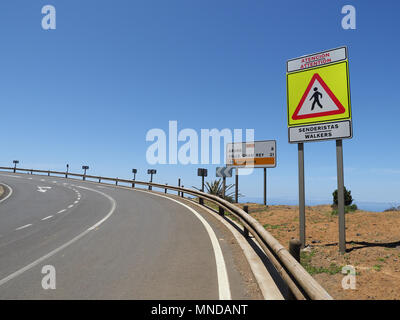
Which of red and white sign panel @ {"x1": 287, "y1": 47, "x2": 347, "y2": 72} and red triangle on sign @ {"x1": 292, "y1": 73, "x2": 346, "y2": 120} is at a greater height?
red and white sign panel @ {"x1": 287, "y1": 47, "x2": 347, "y2": 72}

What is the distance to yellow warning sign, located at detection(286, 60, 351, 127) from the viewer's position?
760 cm

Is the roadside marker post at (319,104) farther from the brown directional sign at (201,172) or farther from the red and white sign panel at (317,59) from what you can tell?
the brown directional sign at (201,172)

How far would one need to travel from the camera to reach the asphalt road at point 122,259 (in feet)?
14.8

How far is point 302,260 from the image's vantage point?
6.72 meters

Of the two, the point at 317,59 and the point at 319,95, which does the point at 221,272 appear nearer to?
the point at 319,95

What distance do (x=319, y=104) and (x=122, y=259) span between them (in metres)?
6.64

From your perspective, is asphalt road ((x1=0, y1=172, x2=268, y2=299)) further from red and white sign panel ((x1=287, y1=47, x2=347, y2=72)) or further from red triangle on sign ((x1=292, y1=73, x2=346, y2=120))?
red and white sign panel ((x1=287, y1=47, x2=347, y2=72))

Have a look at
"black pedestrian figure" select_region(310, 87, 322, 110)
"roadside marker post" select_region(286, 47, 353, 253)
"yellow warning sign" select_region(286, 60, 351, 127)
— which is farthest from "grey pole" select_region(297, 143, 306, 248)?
"black pedestrian figure" select_region(310, 87, 322, 110)

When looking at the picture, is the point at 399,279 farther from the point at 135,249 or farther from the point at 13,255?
the point at 13,255

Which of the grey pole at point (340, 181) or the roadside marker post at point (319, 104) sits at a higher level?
the roadside marker post at point (319, 104)

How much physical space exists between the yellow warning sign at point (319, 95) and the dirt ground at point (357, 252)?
343 centimetres

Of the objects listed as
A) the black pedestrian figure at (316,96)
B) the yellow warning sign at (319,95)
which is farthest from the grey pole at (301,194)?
the black pedestrian figure at (316,96)

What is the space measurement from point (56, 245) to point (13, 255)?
1.03 metres
